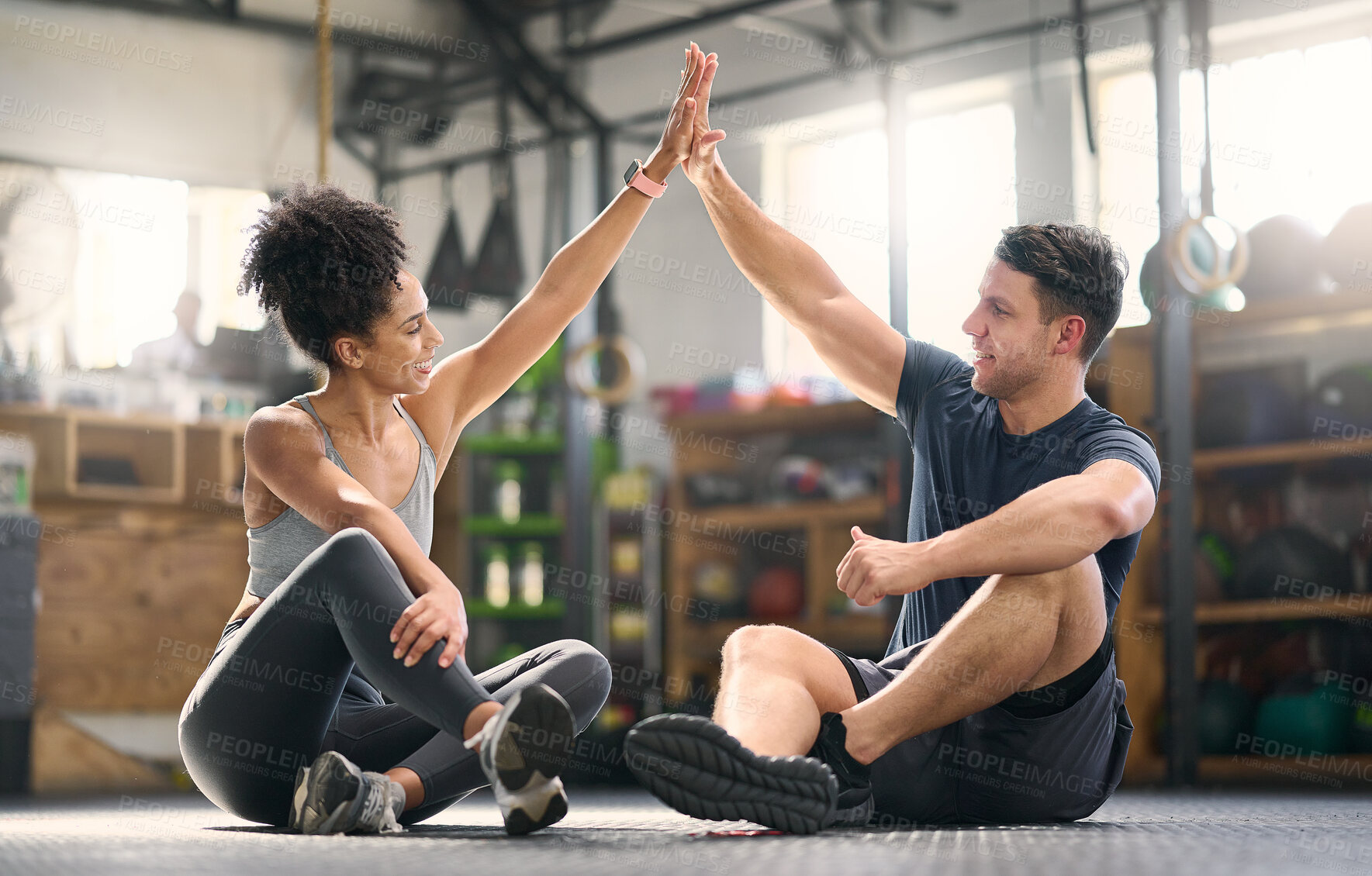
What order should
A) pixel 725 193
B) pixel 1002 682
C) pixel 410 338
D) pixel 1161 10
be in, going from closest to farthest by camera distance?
pixel 1002 682, pixel 410 338, pixel 725 193, pixel 1161 10

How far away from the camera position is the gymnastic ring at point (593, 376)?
17.1 feet

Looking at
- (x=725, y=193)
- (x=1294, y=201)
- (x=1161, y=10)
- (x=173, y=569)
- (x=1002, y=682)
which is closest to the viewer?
(x=1002, y=682)

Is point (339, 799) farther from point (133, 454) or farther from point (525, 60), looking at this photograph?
point (525, 60)

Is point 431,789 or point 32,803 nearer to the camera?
point 431,789

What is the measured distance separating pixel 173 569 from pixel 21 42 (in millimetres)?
2290

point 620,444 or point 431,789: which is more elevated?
point 620,444

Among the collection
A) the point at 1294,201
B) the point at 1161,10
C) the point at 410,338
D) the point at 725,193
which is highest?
the point at 1161,10

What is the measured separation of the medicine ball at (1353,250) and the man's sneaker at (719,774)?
12.0 feet

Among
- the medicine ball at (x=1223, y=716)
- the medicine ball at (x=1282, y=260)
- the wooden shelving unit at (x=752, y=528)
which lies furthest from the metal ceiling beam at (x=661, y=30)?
the medicine ball at (x=1223, y=716)

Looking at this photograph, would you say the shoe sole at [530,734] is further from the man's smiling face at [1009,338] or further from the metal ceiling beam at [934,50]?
the metal ceiling beam at [934,50]

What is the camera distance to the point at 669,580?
5.83 m

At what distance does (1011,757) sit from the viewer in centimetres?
161

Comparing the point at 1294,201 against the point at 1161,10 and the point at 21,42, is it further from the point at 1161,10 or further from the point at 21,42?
the point at 21,42

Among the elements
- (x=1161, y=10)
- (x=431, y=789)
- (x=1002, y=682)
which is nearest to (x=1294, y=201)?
(x=1161, y=10)
